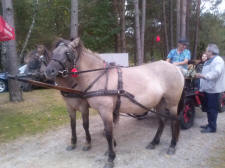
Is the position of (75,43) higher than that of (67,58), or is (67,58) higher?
(75,43)

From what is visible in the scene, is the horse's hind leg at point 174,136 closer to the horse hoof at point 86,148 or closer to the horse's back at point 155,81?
the horse's back at point 155,81

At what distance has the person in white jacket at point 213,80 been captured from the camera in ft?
12.4

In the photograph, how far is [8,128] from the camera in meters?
4.81

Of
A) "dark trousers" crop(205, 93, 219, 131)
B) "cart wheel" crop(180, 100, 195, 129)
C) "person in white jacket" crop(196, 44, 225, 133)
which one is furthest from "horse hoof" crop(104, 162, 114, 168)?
"dark trousers" crop(205, 93, 219, 131)

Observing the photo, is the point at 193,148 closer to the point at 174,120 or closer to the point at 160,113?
the point at 174,120

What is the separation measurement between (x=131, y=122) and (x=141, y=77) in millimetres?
2306

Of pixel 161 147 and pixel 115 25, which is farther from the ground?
pixel 115 25

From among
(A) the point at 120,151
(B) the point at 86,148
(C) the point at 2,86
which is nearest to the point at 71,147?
(B) the point at 86,148

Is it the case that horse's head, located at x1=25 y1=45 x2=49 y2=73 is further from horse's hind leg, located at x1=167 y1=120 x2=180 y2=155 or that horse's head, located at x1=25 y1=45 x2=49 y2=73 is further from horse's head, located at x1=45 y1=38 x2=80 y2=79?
horse's hind leg, located at x1=167 y1=120 x2=180 y2=155

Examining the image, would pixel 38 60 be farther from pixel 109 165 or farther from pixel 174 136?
pixel 174 136

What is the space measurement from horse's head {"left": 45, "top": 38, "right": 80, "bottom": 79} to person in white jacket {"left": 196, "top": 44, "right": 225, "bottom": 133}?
2.47 metres

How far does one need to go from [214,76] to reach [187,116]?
4.03 feet

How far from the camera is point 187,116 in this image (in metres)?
4.51

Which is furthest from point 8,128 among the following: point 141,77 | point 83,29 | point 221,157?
point 83,29
